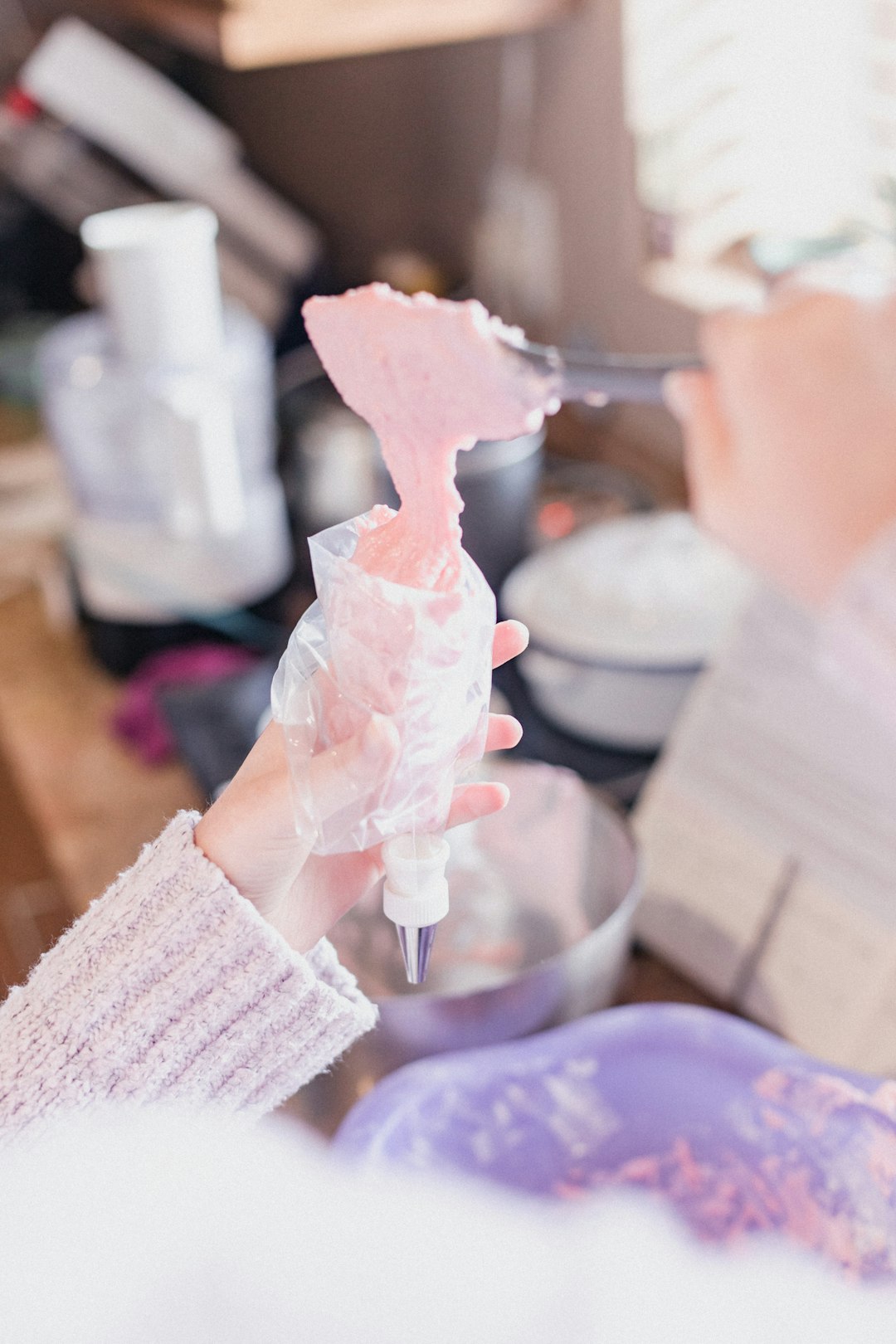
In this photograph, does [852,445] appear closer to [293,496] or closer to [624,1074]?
[624,1074]

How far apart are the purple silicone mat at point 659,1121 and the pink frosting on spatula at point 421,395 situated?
31 cm

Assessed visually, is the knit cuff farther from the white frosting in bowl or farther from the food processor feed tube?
the white frosting in bowl

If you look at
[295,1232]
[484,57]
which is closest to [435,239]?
[484,57]

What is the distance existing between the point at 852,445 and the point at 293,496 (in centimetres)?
87

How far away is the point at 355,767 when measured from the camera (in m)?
0.41

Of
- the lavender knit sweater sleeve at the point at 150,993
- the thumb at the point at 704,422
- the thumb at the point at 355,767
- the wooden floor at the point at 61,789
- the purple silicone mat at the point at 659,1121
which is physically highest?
the thumb at the point at 704,422

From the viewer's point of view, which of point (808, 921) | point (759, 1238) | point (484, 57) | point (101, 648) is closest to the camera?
point (759, 1238)

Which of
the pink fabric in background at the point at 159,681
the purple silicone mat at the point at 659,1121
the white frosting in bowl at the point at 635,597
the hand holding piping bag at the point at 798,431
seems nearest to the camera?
the hand holding piping bag at the point at 798,431

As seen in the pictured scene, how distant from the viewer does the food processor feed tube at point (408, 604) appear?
40 cm

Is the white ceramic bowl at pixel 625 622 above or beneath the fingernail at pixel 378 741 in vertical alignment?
beneath

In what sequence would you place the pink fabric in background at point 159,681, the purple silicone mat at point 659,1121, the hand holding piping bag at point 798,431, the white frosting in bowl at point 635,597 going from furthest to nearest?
the pink fabric in background at point 159,681, the white frosting in bowl at point 635,597, the purple silicone mat at point 659,1121, the hand holding piping bag at point 798,431

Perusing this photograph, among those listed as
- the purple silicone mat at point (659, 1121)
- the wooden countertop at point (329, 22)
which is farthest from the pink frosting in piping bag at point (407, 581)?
the wooden countertop at point (329, 22)

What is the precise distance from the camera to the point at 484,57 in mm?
1319

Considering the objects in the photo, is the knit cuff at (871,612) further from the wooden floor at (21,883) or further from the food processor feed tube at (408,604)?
→ the wooden floor at (21,883)
